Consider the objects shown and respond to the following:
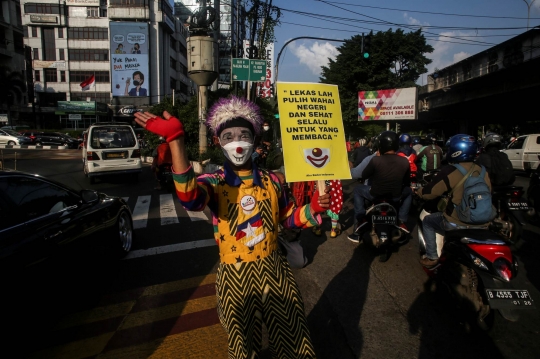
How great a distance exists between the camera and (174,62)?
56312mm

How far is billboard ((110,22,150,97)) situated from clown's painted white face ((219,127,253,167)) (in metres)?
49.5

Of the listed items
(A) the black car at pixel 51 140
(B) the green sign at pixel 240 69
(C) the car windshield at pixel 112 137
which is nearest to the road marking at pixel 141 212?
(C) the car windshield at pixel 112 137

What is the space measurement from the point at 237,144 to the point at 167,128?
47cm

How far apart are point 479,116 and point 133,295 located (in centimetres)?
3980

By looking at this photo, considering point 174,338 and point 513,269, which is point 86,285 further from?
point 513,269

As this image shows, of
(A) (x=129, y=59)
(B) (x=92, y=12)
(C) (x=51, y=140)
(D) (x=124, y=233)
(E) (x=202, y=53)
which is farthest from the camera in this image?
(B) (x=92, y=12)

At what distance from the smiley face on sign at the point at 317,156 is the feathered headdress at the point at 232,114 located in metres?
0.33

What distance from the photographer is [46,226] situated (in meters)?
3.45

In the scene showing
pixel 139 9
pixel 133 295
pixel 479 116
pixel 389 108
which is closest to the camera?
pixel 133 295

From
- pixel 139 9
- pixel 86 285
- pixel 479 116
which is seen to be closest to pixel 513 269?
pixel 86 285

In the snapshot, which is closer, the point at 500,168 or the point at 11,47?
the point at 500,168

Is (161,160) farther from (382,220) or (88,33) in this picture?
(88,33)

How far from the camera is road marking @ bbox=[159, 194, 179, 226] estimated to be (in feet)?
24.8

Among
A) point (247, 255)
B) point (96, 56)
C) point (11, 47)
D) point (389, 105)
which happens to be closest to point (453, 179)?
point (247, 255)
